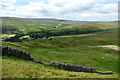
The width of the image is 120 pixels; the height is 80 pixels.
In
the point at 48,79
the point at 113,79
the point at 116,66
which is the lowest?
the point at 116,66

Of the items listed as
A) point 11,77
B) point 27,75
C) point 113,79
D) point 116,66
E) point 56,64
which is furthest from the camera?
point 116,66

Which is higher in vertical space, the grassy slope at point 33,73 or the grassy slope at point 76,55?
the grassy slope at point 33,73

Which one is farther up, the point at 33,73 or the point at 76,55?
the point at 33,73

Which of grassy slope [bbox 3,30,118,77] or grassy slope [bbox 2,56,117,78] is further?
grassy slope [bbox 3,30,118,77]

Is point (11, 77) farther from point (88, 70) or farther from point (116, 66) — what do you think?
point (116, 66)

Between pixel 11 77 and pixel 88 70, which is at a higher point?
pixel 11 77

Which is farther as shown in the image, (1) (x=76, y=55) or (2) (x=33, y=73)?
(1) (x=76, y=55)

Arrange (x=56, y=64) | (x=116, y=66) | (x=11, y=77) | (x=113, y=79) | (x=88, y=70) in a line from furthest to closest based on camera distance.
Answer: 1. (x=116, y=66)
2. (x=56, y=64)
3. (x=88, y=70)
4. (x=113, y=79)
5. (x=11, y=77)

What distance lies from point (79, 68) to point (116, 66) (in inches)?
604

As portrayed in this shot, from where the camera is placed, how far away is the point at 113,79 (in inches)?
739

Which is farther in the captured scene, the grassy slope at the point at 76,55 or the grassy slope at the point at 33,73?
the grassy slope at the point at 76,55

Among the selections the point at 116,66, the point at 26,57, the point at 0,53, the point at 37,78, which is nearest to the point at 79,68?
the point at 116,66

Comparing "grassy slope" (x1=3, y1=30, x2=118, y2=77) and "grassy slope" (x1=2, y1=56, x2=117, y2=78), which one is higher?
"grassy slope" (x1=2, y1=56, x2=117, y2=78)

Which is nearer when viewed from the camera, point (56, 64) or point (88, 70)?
point (88, 70)
